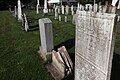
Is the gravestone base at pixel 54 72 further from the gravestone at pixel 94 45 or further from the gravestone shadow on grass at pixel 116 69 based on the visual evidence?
the gravestone shadow on grass at pixel 116 69

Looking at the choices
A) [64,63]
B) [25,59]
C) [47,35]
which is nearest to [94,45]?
[64,63]

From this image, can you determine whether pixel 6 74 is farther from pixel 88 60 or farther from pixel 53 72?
pixel 88 60

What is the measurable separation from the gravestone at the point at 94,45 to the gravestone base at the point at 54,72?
125 centimetres

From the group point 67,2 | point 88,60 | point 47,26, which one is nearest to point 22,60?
point 47,26

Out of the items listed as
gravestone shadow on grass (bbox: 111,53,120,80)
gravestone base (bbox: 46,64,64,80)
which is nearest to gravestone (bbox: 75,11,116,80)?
gravestone base (bbox: 46,64,64,80)

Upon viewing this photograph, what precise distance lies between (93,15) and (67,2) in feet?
160

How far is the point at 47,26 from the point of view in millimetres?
7027

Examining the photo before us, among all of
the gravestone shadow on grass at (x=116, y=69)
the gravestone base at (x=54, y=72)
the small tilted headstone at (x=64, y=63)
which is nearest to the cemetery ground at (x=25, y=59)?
the gravestone shadow on grass at (x=116, y=69)

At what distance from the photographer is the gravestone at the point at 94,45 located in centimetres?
320

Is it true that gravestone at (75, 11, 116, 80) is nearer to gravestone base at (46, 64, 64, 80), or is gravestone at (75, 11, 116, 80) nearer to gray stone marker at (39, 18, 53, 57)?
gravestone base at (46, 64, 64, 80)

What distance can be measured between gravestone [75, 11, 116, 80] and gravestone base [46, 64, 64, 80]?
1254 mm

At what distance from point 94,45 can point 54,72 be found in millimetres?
2808

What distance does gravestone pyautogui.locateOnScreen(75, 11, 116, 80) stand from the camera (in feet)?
10.5

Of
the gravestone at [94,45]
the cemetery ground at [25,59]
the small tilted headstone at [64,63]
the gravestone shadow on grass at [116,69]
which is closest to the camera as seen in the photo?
the gravestone at [94,45]
